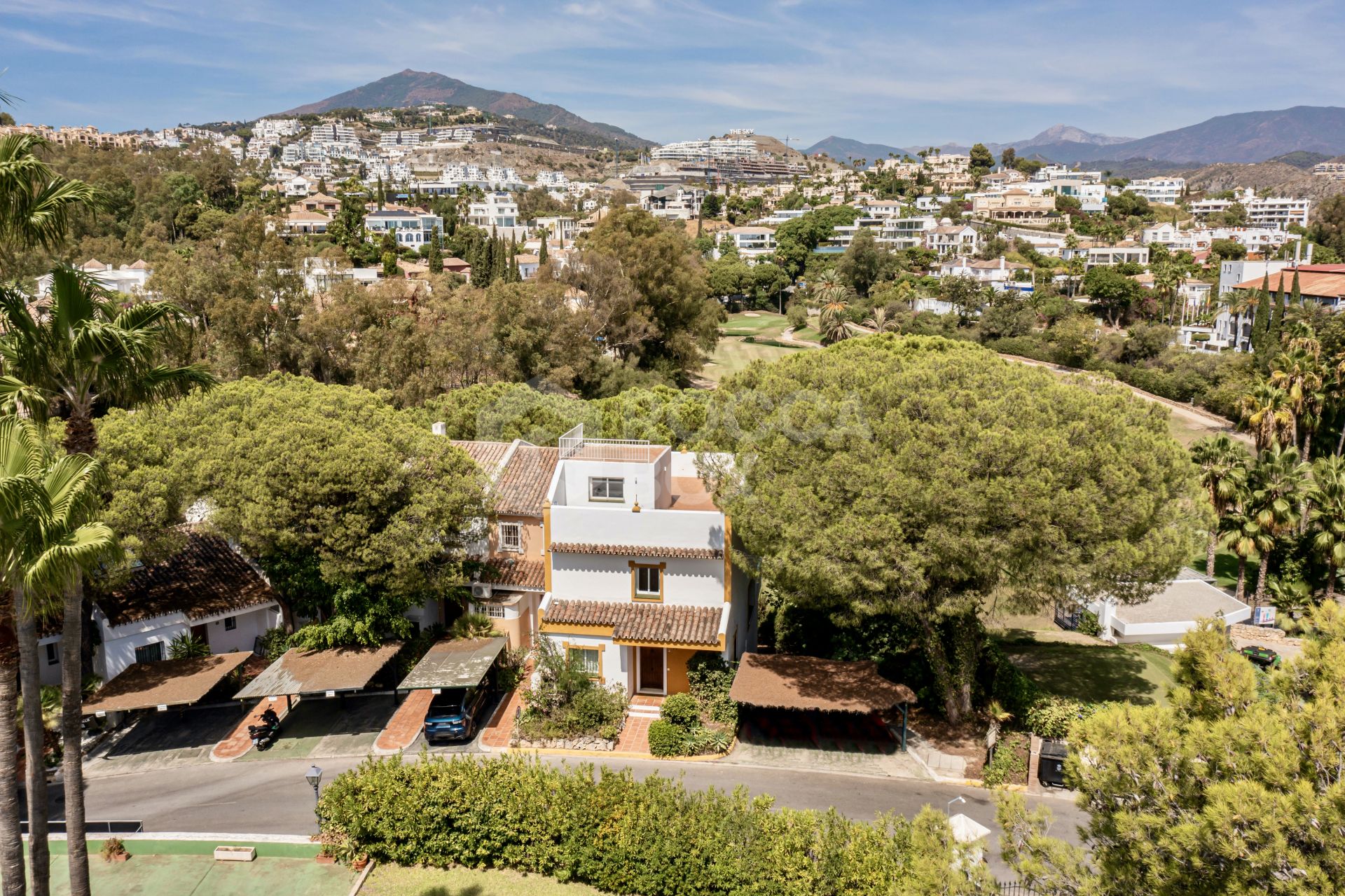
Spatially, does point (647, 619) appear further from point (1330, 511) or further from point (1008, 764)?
point (1330, 511)

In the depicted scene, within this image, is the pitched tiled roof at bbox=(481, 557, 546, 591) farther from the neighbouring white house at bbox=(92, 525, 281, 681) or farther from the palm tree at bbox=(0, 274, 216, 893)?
the palm tree at bbox=(0, 274, 216, 893)

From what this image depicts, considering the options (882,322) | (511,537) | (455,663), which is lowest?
(455,663)

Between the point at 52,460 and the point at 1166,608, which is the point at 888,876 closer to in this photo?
the point at 52,460

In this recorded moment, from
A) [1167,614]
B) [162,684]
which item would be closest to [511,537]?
[162,684]

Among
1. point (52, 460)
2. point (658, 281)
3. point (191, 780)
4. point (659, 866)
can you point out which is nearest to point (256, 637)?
point (191, 780)

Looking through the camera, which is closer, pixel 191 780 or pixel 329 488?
pixel 191 780

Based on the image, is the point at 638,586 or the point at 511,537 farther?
the point at 511,537

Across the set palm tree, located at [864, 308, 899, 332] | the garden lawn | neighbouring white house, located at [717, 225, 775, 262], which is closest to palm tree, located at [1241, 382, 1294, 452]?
the garden lawn
